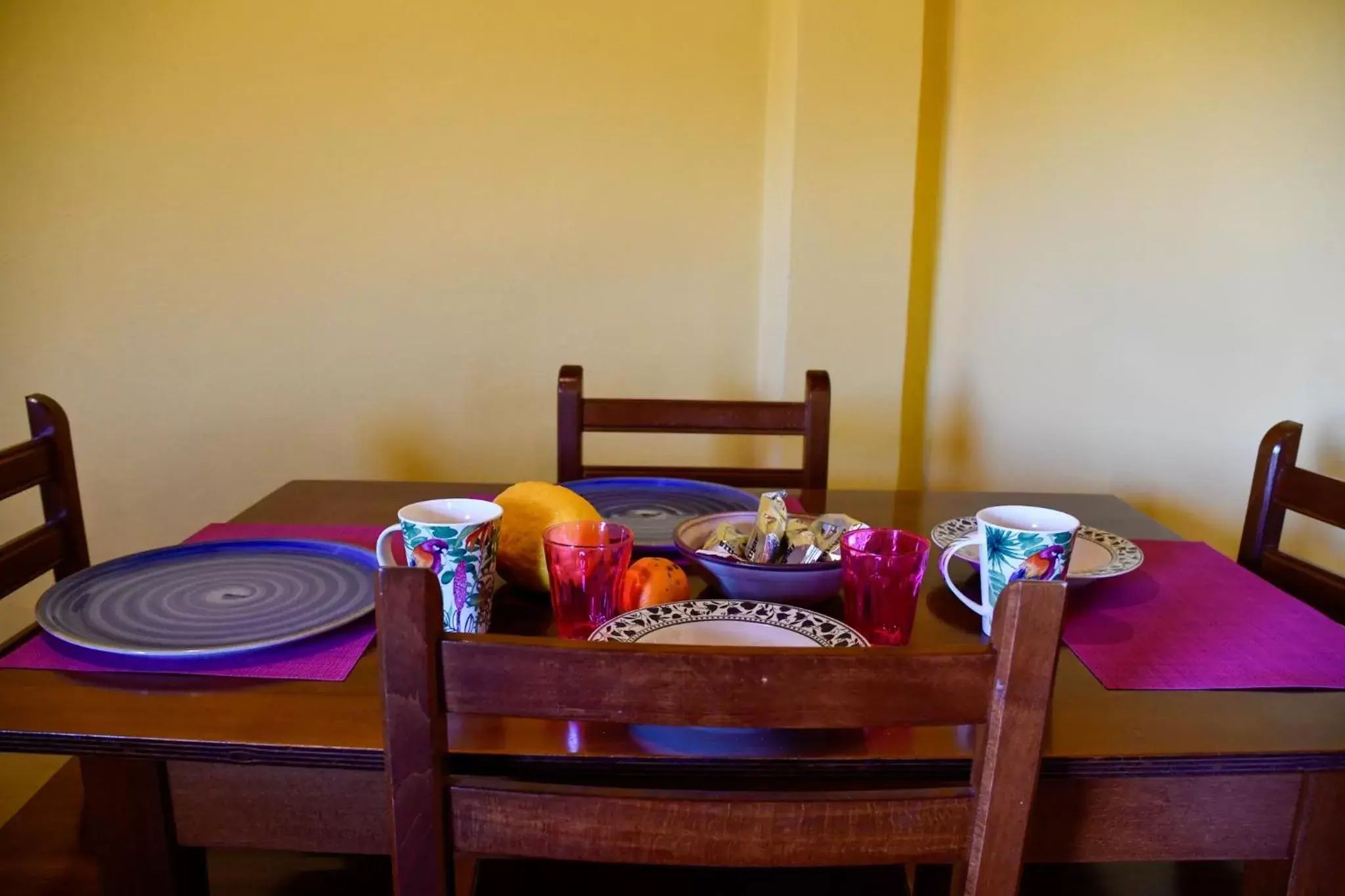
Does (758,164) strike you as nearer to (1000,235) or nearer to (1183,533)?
(1000,235)

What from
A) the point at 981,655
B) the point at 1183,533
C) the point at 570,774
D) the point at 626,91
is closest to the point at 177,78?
the point at 626,91

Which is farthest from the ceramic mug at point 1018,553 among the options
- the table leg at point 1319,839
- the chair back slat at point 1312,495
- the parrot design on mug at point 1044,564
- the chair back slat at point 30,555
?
the chair back slat at point 30,555

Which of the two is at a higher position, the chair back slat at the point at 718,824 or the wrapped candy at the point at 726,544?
the wrapped candy at the point at 726,544

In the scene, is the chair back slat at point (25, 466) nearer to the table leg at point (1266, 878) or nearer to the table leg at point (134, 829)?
the table leg at point (134, 829)

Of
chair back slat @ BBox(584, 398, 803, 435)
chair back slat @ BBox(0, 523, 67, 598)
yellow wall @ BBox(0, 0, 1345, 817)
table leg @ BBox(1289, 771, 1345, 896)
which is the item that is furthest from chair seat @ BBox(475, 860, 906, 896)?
yellow wall @ BBox(0, 0, 1345, 817)

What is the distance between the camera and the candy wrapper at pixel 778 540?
3.09 feet

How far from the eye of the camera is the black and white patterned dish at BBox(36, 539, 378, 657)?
0.80 metres

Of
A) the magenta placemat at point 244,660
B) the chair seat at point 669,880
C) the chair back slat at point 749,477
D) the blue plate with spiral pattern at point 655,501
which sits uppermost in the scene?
the blue plate with spiral pattern at point 655,501

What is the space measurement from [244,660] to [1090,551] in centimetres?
89

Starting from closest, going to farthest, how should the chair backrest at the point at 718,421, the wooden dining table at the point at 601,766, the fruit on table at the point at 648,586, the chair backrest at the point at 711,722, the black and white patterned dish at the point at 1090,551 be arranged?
1. the chair backrest at the point at 711,722
2. the wooden dining table at the point at 601,766
3. the fruit on table at the point at 648,586
4. the black and white patterned dish at the point at 1090,551
5. the chair backrest at the point at 718,421

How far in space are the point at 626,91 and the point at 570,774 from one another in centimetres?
148

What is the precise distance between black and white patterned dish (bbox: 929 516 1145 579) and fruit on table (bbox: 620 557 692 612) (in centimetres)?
33

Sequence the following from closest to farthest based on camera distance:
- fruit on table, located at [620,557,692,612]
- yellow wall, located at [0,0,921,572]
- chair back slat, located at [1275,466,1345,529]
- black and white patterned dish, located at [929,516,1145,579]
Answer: fruit on table, located at [620,557,692,612], black and white patterned dish, located at [929,516,1145,579], chair back slat, located at [1275,466,1345,529], yellow wall, located at [0,0,921,572]

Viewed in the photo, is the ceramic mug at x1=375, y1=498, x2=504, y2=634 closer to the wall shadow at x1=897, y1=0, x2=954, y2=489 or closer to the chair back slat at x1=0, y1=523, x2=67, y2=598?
the chair back slat at x1=0, y1=523, x2=67, y2=598
